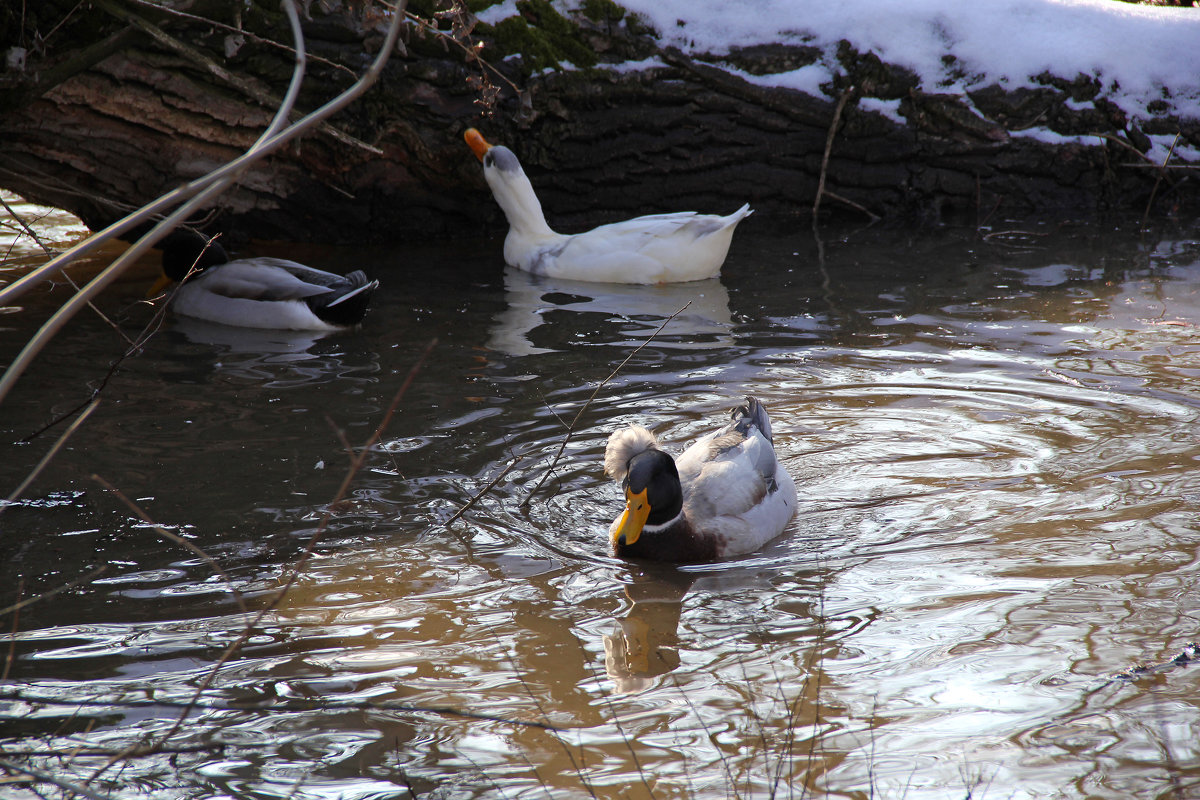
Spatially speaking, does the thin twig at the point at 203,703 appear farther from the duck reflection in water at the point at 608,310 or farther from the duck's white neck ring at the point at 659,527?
the duck reflection in water at the point at 608,310

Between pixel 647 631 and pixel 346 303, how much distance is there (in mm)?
4264

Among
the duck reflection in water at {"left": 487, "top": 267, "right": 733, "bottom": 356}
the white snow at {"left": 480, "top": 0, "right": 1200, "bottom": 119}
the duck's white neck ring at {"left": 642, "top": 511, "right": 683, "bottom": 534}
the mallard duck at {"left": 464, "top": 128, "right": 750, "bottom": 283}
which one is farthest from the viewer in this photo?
the white snow at {"left": 480, "top": 0, "right": 1200, "bottom": 119}

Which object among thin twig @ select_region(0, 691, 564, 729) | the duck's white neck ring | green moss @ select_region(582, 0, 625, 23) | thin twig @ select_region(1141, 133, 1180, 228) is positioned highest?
green moss @ select_region(582, 0, 625, 23)

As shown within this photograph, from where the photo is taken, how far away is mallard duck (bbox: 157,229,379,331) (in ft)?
23.4

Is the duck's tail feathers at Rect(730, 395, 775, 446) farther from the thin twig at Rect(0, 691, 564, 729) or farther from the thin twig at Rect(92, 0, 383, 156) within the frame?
the thin twig at Rect(92, 0, 383, 156)

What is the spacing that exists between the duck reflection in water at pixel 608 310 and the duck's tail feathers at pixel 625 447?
2.38 meters

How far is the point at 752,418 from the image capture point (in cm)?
472

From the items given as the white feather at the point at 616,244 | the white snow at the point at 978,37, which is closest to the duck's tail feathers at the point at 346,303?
the white feather at the point at 616,244

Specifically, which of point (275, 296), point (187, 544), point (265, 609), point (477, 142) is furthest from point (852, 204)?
point (265, 609)

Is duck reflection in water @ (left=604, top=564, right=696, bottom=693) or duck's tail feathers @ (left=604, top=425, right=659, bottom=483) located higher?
duck's tail feathers @ (left=604, top=425, right=659, bottom=483)

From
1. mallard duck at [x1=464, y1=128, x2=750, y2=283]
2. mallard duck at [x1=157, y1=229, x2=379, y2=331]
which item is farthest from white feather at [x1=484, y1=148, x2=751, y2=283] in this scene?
mallard duck at [x1=157, y1=229, x2=379, y2=331]

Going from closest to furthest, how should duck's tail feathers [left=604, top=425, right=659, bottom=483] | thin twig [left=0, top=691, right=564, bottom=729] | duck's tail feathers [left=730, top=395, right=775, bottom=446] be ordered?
1. thin twig [left=0, top=691, right=564, bottom=729]
2. duck's tail feathers [left=604, top=425, right=659, bottom=483]
3. duck's tail feathers [left=730, top=395, right=775, bottom=446]

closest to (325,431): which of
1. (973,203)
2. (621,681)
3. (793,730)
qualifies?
(621,681)

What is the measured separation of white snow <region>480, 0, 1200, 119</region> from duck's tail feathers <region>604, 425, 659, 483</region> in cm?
614
